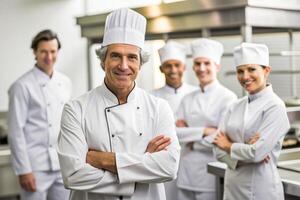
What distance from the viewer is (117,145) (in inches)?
61.8

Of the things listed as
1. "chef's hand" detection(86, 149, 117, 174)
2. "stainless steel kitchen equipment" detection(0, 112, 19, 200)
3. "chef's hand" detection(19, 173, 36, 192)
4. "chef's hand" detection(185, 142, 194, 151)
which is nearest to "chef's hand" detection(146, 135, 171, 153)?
"chef's hand" detection(86, 149, 117, 174)

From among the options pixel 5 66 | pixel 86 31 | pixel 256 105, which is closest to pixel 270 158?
pixel 256 105

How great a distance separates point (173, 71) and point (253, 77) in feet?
2.76

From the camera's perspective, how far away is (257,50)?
6.51ft

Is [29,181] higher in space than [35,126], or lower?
lower

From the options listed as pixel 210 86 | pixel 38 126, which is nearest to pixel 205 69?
pixel 210 86

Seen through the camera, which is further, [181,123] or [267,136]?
[181,123]

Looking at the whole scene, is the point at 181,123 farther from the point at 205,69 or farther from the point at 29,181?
the point at 29,181

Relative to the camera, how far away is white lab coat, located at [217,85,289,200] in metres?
1.89

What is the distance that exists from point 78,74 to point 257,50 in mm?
2741

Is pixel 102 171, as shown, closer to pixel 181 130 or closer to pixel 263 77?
pixel 263 77

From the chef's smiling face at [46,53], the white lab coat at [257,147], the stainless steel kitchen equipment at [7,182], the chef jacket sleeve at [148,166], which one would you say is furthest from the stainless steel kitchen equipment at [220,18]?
the stainless steel kitchen equipment at [7,182]

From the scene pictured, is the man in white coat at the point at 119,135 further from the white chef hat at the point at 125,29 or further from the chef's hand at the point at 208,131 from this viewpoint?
the chef's hand at the point at 208,131

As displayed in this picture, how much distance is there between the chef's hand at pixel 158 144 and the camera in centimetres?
157
